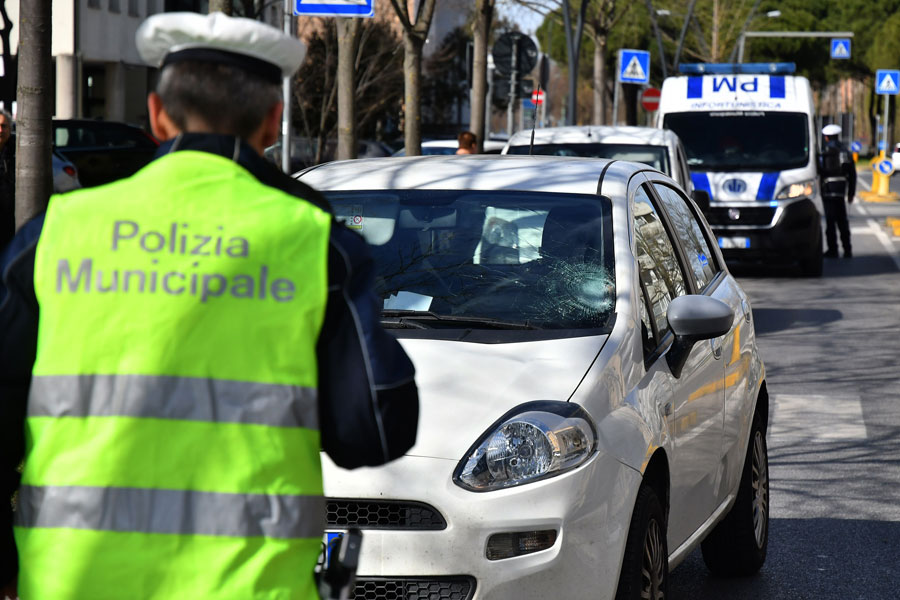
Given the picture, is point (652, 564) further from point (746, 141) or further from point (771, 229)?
point (746, 141)

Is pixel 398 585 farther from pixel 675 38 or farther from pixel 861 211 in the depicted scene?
pixel 675 38

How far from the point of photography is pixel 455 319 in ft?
15.1

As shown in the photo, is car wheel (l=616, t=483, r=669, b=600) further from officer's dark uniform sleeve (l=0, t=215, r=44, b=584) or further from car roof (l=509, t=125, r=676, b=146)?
car roof (l=509, t=125, r=676, b=146)

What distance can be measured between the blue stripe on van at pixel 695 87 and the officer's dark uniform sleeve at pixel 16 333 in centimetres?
1763

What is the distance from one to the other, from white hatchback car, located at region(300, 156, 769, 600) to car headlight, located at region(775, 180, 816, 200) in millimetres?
12293

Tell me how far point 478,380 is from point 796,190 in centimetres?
1471

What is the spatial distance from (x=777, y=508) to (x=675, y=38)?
197 ft

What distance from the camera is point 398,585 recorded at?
3746 mm

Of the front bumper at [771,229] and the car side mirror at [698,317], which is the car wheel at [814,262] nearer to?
the front bumper at [771,229]

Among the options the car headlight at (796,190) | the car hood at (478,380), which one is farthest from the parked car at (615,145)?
the car hood at (478,380)

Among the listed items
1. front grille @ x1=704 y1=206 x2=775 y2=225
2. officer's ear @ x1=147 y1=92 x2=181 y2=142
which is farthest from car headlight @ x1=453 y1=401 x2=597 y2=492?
front grille @ x1=704 y1=206 x2=775 y2=225

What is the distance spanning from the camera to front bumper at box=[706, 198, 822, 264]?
58.4 feet

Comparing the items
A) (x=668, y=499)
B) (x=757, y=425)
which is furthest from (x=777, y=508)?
(x=668, y=499)

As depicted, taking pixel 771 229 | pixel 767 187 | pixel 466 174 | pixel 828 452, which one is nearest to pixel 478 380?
pixel 466 174
